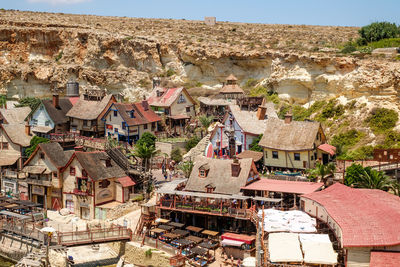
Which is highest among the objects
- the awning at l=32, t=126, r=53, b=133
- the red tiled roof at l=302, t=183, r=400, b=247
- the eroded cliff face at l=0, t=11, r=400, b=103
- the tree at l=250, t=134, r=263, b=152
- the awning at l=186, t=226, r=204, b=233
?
the eroded cliff face at l=0, t=11, r=400, b=103

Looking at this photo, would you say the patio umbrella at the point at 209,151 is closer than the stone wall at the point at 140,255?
No

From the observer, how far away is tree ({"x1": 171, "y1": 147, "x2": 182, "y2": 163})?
56400mm

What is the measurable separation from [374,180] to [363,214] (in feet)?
29.7

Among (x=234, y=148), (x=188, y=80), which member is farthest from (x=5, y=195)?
(x=188, y=80)

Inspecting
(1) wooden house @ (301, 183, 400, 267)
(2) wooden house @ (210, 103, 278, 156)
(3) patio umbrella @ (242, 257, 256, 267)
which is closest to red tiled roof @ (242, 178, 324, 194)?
(1) wooden house @ (301, 183, 400, 267)

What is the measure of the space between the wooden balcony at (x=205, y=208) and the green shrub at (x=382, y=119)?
21.4 m

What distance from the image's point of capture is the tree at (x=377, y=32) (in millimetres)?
69500

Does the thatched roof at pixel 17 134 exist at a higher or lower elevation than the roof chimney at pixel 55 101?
lower

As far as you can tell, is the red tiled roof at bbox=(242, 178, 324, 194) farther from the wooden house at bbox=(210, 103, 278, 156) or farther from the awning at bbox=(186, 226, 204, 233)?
the wooden house at bbox=(210, 103, 278, 156)

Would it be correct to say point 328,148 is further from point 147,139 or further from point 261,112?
point 147,139

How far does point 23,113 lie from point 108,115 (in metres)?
15.2

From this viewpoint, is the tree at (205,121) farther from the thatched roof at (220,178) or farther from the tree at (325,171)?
the tree at (325,171)

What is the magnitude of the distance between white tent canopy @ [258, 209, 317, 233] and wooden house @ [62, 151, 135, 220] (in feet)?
58.3

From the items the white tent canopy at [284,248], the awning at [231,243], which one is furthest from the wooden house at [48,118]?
the white tent canopy at [284,248]
